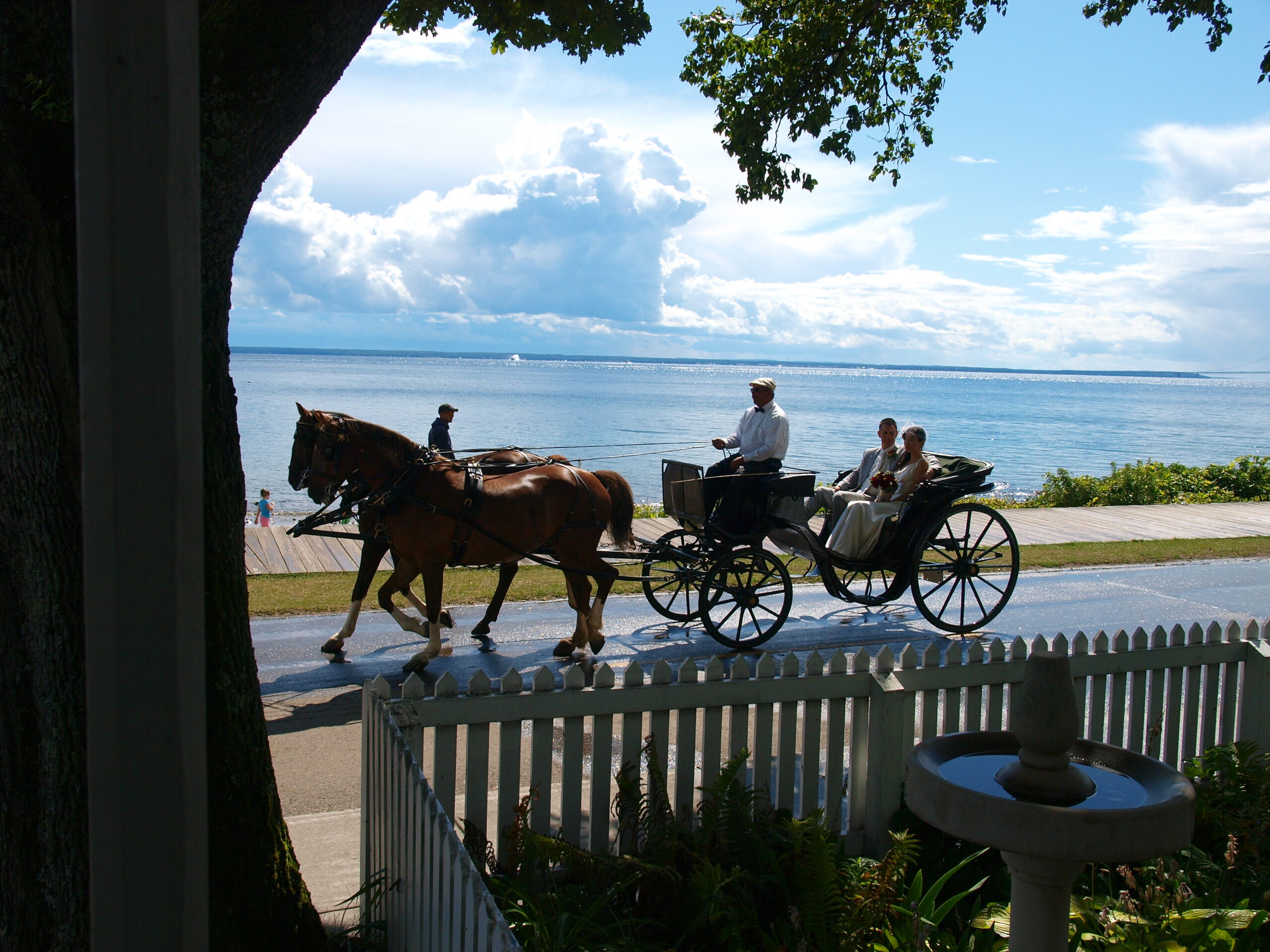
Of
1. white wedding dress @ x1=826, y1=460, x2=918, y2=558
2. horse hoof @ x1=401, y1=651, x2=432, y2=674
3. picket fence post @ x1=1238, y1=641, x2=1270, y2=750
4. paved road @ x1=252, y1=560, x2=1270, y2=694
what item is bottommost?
paved road @ x1=252, y1=560, x2=1270, y2=694

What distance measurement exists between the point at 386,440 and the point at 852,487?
16.9 feet

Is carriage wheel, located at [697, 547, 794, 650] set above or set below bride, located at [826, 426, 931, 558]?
below

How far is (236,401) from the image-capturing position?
3.72 m

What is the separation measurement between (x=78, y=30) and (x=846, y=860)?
441 cm

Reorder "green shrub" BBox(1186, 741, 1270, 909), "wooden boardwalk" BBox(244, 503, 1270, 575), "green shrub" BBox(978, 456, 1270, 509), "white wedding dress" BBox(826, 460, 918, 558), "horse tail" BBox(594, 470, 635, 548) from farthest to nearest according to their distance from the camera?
"green shrub" BBox(978, 456, 1270, 509) → "wooden boardwalk" BBox(244, 503, 1270, 575) → "white wedding dress" BBox(826, 460, 918, 558) → "horse tail" BBox(594, 470, 635, 548) → "green shrub" BBox(1186, 741, 1270, 909)

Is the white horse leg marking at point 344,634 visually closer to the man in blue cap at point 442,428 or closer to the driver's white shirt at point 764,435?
the driver's white shirt at point 764,435

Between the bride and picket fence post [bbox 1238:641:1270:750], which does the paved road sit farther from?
picket fence post [bbox 1238:641:1270:750]

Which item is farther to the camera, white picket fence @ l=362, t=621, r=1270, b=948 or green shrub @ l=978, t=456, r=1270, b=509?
green shrub @ l=978, t=456, r=1270, b=509

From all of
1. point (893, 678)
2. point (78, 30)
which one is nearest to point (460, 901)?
point (78, 30)

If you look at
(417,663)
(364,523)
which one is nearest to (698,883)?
(417,663)

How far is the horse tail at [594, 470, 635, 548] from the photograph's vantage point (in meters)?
10.0

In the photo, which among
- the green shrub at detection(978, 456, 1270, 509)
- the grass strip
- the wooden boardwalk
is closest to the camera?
the grass strip

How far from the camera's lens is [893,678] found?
5.07m

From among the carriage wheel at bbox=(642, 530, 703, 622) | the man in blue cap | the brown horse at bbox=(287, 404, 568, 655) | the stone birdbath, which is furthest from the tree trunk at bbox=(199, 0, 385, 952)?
the man in blue cap
